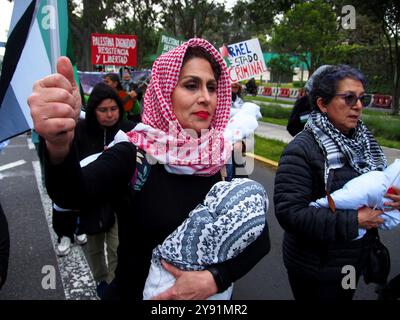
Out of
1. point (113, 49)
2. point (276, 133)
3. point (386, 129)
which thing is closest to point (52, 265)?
point (113, 49)

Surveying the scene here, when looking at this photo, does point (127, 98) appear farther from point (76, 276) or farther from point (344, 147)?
point (344, 147)

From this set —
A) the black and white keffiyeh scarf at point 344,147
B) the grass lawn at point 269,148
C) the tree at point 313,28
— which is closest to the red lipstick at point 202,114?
the black and white keffiyeh scarf at point 344,147

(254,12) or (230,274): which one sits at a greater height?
(254,12)

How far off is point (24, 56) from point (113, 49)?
26.0 feet

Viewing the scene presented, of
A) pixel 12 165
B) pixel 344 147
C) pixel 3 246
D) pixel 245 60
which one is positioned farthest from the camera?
pixel 12 165

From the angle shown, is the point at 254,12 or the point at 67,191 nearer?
the point at 67,191

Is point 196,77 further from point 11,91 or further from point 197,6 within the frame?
point 197,6

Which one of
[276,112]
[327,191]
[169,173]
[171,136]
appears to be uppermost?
[171,136]

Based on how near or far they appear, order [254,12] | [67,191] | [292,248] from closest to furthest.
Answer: [67,191]
[292,248]
[254,12]

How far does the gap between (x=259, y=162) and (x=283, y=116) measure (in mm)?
8267

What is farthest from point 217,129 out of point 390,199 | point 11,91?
point 11,91

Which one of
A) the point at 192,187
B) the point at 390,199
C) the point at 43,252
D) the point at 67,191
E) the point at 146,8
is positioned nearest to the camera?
the point at 67,191

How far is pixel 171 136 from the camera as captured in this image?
1.47m

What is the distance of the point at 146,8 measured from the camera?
21.4 metres
